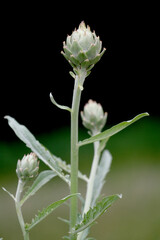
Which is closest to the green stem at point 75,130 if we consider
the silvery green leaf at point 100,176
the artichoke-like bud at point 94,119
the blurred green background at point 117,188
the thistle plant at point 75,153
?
the thistle plant at point 75,153

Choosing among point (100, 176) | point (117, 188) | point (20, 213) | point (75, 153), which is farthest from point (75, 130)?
point (117, 188)

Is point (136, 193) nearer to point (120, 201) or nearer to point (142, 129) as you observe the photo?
point (120, 201)

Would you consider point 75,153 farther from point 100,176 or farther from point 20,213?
point 100,176

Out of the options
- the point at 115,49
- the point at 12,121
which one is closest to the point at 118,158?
the point at 115,49

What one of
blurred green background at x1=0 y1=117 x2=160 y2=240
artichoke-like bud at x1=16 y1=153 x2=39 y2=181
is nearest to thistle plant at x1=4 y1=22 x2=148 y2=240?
artichoke-like bud at x1=16 y1=153 x2=39 y2=181

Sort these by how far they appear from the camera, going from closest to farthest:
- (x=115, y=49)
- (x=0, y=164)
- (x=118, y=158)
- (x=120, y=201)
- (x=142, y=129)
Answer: (x=120, y=201), (x=0, y=164), (x=118, y=158), (x=142, y=129), (x=115, y=49)

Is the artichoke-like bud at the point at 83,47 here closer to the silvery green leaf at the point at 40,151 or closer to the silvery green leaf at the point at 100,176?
the silvery green leaf at the point at 40,151
